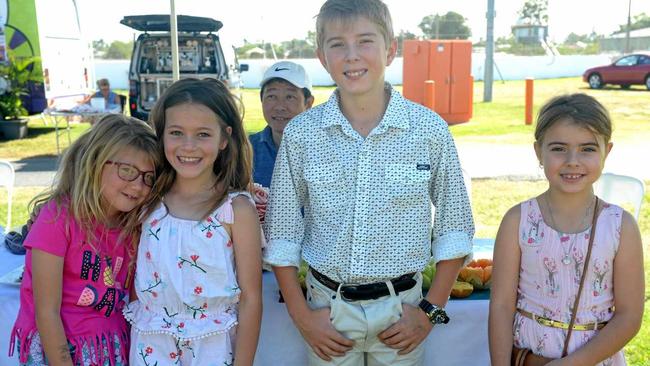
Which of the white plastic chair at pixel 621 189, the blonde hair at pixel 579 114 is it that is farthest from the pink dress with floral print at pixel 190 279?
the white plastic chair at pixel 621 189

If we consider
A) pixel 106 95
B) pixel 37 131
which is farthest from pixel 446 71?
pixel 37 131

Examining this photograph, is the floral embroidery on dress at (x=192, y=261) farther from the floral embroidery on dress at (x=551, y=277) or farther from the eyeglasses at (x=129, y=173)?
the floral embroidery on dress at (x=551, y=277)

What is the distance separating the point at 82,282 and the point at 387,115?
1206 millimetres

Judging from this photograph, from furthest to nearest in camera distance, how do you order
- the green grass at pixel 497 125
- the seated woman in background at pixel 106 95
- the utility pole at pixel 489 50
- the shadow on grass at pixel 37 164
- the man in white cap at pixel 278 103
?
1. the utility pole at pixel 489 50
2. the seated woman in background at pixel 106 95
3. the green grass at pixel 497 125
4. the shadow on grass at pixel 37 164
5. the man in white cap at pixel 278 103

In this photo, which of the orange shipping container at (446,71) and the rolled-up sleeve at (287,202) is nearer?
the rolled-up sleeve at (287,202)

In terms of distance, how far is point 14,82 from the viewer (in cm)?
1376

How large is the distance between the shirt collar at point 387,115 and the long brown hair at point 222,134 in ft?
1.22

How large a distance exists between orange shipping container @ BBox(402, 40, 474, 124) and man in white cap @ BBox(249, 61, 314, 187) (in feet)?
38.5

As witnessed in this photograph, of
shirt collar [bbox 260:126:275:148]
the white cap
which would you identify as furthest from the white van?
shirt collar [bbox 260:126:275:148]

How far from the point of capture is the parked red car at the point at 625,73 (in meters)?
24.3

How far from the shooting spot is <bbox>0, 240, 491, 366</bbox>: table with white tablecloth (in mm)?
2527

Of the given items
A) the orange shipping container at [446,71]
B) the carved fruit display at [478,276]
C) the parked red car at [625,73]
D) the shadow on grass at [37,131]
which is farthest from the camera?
the parked red car at [625,73]

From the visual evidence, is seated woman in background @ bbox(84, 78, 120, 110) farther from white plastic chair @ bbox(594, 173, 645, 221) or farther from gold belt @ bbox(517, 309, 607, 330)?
gold belt @ bbox(517, 309, 607, 330)

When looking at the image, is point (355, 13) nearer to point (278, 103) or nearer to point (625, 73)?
point (278, 103)
